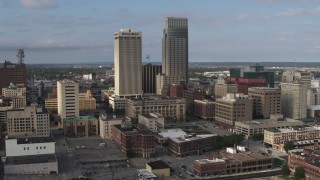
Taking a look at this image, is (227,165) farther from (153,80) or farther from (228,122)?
(153,80)

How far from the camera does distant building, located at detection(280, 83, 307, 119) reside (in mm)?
87625

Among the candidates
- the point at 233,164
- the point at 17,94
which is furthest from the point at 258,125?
the point at 17,94

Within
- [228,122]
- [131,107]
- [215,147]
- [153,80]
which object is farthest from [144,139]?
[153,80]

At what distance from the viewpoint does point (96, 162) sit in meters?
56.0

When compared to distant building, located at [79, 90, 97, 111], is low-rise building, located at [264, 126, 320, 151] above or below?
below

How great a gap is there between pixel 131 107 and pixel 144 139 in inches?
1241

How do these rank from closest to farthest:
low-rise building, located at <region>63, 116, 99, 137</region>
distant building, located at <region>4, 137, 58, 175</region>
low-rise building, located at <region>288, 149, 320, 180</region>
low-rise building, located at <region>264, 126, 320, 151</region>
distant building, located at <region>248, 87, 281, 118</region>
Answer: low-rise building, located at <region>288, 149, 320, 180</region> < distant building, located at <region>4, 137, 58, 175</region> < low-rise building, located at <region>264, 126, 320, 151</region> < low-rise building, located at <region>63, 116, 99, 137</region> < distant building, located at <region>248, 87, 281, 118</region>

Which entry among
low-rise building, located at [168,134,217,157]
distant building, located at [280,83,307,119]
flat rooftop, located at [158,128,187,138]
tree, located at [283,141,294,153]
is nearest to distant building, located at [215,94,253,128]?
flat rooftop, located at [158,128,187,138]

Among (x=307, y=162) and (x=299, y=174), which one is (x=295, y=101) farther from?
(x=299, y=174)

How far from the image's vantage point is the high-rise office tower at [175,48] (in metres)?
135

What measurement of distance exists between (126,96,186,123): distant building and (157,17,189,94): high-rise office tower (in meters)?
40.2

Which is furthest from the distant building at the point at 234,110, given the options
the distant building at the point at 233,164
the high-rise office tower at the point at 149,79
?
the high-rise office tower at the point at 149,79

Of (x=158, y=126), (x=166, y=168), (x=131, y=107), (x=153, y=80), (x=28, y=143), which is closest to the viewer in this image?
(x=166, y=168)

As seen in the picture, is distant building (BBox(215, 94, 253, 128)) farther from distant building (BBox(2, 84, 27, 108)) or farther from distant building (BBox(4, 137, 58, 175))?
distant building (BBox(2, 84, 27, 108))
